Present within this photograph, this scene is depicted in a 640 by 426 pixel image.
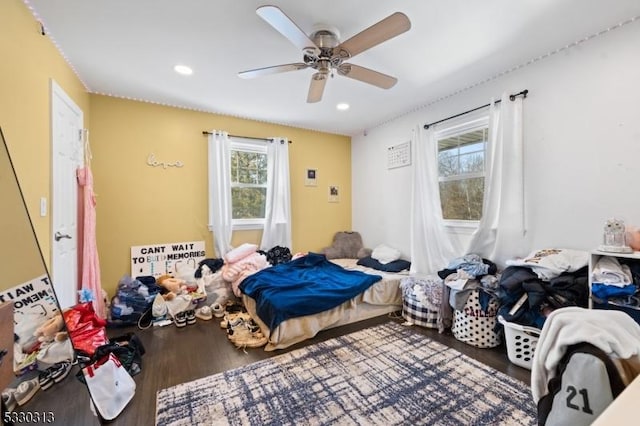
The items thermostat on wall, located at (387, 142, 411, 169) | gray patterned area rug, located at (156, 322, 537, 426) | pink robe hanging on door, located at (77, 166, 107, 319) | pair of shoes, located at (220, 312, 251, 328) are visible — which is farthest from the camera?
thermostat on wall, located at (387, 142, 411, 169)

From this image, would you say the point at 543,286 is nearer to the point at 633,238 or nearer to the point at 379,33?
the point at 633,238

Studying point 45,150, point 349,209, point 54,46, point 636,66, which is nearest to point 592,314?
point 636,66

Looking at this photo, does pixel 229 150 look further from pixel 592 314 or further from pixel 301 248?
pixel 592 314

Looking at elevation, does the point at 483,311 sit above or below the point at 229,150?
below

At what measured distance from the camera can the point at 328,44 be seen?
1.92 meters

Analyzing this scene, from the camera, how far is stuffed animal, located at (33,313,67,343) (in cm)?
147

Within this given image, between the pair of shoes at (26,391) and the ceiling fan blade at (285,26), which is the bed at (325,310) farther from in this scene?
the ceiling fan blade at (285,26)

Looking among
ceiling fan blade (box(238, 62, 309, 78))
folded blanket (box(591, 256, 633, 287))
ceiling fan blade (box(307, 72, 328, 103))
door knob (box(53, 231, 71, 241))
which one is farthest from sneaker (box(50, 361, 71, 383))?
folded blanket (box(591, 256, 633, 287))

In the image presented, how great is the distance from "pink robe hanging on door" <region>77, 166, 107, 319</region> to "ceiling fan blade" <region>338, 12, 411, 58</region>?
2672 millimetres

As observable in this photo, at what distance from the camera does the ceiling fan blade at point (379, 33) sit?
1467 mm

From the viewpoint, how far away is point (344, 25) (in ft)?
6.14

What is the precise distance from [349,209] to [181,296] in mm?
2902

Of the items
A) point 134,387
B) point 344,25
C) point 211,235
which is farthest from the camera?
point 211,235

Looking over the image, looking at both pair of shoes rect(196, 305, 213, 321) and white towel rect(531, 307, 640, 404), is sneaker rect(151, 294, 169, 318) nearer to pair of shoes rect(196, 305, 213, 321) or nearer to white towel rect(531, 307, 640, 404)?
pair of shoes rect(196, 305, 213, 321)
